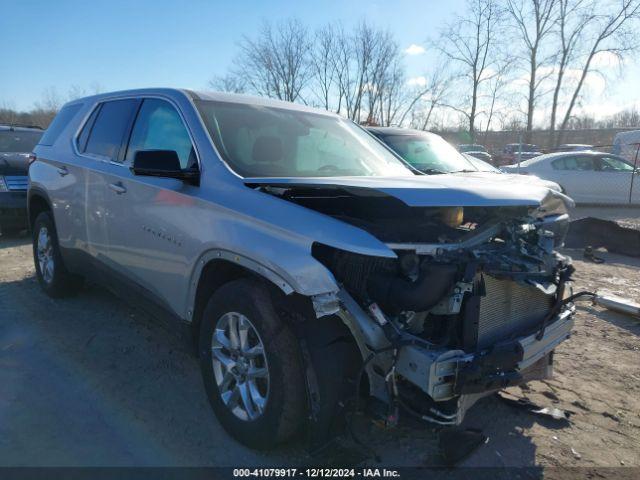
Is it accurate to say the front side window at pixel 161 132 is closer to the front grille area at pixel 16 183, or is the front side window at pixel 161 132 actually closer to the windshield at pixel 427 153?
the windshield at pixel 427 153

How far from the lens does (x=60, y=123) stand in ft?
16.3

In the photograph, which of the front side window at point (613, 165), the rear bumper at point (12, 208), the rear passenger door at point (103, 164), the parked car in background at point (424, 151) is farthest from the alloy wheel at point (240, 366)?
the front side window at point (613, 165)

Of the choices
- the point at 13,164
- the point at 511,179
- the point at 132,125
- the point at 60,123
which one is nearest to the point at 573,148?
the point at 511,179

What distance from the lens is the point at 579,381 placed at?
357 centimetres

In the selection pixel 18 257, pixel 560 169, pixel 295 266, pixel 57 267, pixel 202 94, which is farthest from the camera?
pixel 560 169

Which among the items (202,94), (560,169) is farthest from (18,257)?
(560,169)

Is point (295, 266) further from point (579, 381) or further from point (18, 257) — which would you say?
point (18, 257)

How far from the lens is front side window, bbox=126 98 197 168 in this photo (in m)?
3.16

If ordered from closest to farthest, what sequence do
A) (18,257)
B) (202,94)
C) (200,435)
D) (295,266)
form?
(295,266) < (200,435) < (202,94) < (18,257)

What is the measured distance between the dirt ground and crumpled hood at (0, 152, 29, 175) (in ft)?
13.8

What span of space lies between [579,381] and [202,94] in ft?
11.4

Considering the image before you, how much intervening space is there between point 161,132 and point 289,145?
931mm

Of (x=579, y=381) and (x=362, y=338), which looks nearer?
(x=362, y=338)

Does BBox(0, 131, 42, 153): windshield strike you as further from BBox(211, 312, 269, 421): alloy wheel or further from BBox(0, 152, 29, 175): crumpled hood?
BBox(211, 312, 269, 421): alloy wheel
